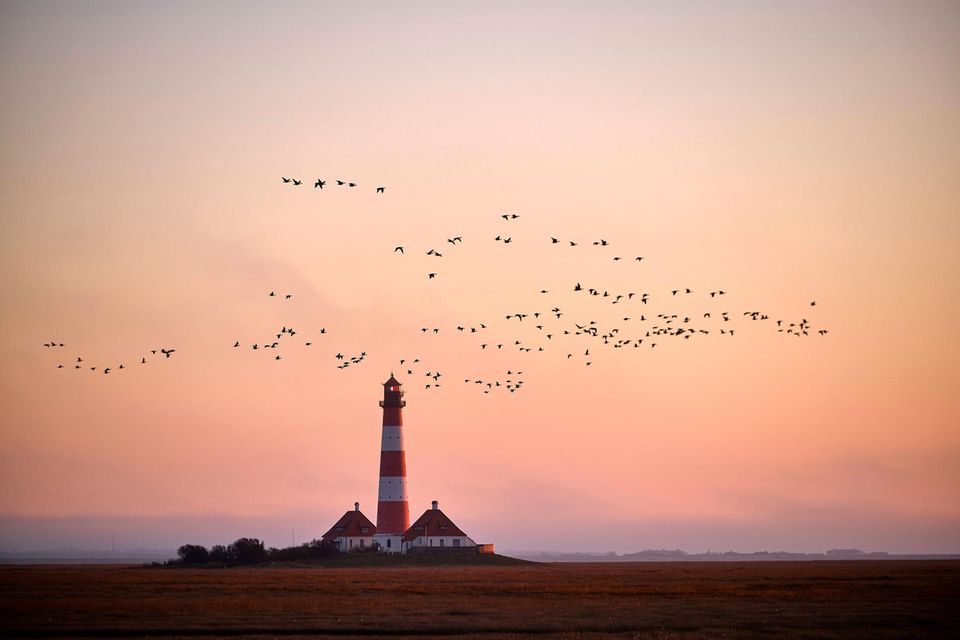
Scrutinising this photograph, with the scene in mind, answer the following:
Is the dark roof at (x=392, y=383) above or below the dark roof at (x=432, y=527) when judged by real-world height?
above

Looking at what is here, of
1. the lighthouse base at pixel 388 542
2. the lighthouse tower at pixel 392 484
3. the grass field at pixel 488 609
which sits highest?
the lighthouse tower at pixel 392 484

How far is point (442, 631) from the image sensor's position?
152 ft

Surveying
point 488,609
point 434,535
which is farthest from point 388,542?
point 488,609

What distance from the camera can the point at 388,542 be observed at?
126 m

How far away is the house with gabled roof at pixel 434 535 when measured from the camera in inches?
4985

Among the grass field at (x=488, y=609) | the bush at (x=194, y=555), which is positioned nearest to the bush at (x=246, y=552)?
the bush at (x=194, y=555)

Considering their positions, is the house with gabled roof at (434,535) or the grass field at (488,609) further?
the house with gabled roof at (434,535)

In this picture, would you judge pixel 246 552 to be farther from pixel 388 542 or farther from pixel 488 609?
pixel 488 609

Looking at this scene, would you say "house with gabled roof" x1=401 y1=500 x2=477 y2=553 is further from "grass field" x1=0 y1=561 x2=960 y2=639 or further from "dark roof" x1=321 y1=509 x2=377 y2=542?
"grass field" x1=0 y1=561 x2=960 y2=639

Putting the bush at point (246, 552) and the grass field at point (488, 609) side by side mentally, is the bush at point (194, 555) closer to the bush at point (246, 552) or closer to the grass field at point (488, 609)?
the bush at point (246, 552)

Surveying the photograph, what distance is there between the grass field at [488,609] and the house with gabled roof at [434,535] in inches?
1827

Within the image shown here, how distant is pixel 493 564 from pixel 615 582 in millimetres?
39715

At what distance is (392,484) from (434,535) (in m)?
7.62

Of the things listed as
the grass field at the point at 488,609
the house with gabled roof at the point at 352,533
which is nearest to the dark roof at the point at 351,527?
the house with gabled roof at the point at 352,533
